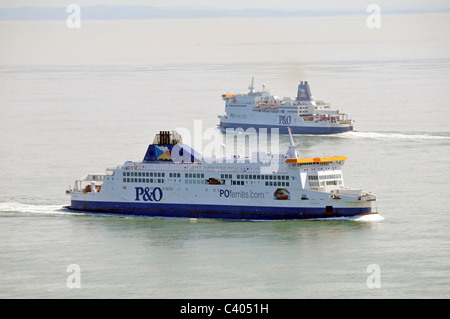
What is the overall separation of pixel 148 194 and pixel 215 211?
431 cm

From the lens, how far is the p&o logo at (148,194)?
199ft

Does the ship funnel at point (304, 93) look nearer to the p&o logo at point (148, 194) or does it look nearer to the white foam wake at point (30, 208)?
the p&o logo at point (148, 194)

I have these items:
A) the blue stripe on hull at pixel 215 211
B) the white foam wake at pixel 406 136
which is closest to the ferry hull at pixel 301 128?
the white foam wake at pixel 406 136

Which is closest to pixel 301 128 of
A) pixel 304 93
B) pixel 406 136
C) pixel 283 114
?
pixel 283 114

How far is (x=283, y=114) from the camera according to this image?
11144 centimetres

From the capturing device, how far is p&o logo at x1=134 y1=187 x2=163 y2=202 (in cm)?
6069

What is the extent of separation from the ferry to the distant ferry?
46.6m

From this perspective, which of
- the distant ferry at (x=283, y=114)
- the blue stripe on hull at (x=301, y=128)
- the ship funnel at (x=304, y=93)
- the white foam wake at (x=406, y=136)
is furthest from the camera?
the ship funnel at (x=304, y=93)

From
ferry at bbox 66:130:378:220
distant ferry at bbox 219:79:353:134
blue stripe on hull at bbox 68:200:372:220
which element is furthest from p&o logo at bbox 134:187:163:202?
distant ferry at bbox 219:79:353:134

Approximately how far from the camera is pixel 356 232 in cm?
5497

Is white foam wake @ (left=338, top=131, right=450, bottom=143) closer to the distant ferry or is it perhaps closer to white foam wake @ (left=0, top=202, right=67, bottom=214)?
the distant ferry

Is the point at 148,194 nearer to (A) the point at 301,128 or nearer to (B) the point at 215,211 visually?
(B) the point at 215,211

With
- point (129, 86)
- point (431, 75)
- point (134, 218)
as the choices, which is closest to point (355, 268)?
point (134, 218)

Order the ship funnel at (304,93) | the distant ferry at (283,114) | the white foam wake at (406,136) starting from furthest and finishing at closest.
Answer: the ship funnel at (304,93) < the distant ferry at (283,114) < the white foam wake at (406,136)
